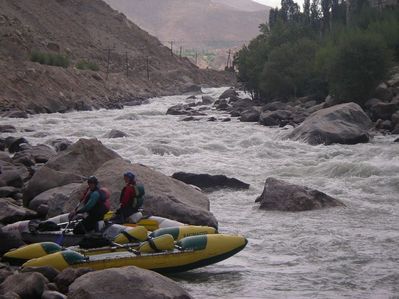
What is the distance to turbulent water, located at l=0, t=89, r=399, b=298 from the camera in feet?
30.6

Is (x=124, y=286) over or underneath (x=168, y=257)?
over

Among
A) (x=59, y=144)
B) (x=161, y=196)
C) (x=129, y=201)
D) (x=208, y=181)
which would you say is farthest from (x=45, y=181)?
(x=59, y=144)

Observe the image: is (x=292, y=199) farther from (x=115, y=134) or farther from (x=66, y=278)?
Result: (x=115, y=134)

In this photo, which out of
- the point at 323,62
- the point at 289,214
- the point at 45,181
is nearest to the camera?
the point at 45,181

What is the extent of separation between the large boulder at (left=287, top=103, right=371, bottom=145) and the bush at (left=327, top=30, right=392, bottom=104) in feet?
22.6

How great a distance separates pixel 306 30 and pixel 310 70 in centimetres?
1979

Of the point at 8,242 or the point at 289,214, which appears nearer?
the point at 8,242

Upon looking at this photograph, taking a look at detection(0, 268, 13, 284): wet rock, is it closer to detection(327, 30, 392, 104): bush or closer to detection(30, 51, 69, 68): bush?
detection(327, 30, 392, 104): bush

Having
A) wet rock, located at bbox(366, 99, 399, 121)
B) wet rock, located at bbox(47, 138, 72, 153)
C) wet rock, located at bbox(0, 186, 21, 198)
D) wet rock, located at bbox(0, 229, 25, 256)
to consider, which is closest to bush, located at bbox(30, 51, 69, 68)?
wet rock, located at bbox(47, 138, 72, 153)

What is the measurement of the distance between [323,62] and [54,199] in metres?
31.6

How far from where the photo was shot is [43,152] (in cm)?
2030

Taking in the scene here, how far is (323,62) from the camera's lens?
4125cm

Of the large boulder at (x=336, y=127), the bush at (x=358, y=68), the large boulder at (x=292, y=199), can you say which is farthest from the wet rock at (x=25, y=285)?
the bush at (x=358, y=68)

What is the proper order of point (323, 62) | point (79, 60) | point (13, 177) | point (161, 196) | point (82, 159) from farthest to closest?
point (79, 60)
point (323, 62)
point (82, 159)
point (13, 177)
point (161, 196)
